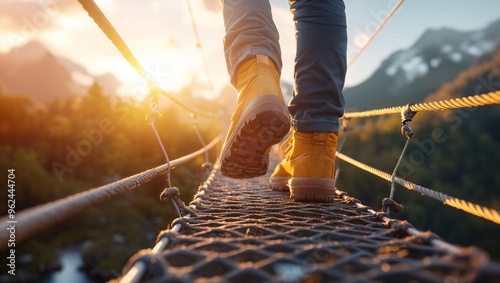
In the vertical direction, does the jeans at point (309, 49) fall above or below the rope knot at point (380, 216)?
above

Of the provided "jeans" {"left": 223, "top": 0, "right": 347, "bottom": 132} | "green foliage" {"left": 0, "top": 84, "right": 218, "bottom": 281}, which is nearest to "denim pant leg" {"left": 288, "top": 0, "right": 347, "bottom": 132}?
"jeans" {"left": 223, "top": 0, "right": 347, "bottom": 132}

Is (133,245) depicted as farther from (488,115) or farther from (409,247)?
(488,115)

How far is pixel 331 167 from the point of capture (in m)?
0.89

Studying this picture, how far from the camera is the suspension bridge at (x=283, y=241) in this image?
37cm

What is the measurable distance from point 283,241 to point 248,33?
1.71ft

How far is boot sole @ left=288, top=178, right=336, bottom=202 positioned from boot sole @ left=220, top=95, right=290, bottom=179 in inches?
4.3

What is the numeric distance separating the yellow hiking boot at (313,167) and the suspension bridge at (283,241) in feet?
0.09

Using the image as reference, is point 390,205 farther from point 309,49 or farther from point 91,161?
point 91,161

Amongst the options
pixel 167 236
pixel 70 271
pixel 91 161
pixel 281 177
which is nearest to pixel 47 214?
pixel 167 236

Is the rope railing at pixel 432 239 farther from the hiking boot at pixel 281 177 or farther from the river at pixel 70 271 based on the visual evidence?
the river at pixel 70 271

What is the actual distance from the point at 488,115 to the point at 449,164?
609 cm

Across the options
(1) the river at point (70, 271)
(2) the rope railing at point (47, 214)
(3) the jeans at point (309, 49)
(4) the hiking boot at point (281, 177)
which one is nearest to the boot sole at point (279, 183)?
(4) the hiking boot at point (281, 177)

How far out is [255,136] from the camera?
0.88m

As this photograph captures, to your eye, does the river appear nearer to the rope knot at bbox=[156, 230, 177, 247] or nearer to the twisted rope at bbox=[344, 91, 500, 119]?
the rope knot at bbox=[156, 230, 177, 247]
